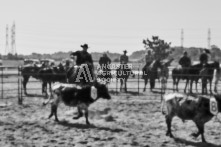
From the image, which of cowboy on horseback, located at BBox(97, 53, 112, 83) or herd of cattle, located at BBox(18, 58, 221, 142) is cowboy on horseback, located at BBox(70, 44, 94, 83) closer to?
herd of cattle, located at BBox(18, 58, 221, 142)

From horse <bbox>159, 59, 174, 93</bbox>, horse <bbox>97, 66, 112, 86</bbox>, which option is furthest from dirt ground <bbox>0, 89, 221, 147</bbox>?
horse <bbox>97, 66, 112, 86</bbox>

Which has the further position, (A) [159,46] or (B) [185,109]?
(A) [159,46]

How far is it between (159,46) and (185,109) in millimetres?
50351

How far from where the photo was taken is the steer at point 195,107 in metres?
6.77

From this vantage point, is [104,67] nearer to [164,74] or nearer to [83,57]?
[164,74]

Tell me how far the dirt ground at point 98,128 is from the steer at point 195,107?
0.44 meters

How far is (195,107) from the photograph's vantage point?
689 centimetres

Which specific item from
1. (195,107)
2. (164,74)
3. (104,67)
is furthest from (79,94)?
(104,67)

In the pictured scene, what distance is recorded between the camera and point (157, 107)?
11227mm

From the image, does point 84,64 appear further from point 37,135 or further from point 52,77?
point 52,77

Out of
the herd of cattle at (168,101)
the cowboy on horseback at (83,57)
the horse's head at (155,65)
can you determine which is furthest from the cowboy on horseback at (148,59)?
the cowboy on horseback at (83,57)

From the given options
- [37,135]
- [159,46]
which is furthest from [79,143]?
[159,46]

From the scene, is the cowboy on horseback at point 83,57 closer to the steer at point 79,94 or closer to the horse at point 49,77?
the steer at point 79,94

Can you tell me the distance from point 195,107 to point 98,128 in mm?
2370
